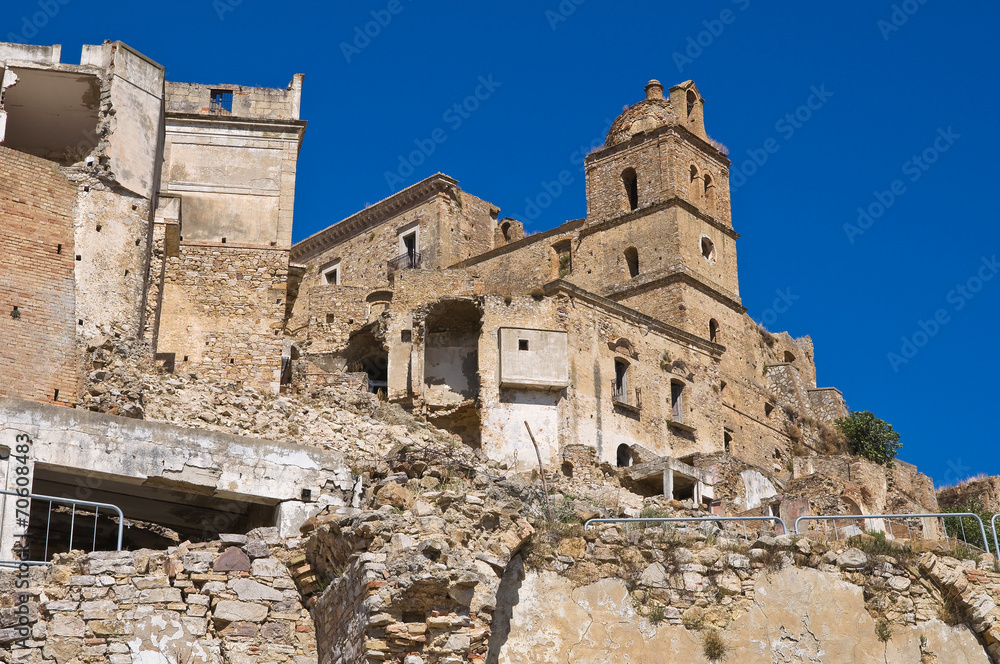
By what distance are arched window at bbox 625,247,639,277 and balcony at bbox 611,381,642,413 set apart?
29.5 ft

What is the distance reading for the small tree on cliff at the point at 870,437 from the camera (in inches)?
1674

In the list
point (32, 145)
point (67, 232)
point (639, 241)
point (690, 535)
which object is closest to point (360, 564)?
point (690, 535)

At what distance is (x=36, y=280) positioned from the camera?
22609mm

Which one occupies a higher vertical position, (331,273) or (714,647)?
(331,273)

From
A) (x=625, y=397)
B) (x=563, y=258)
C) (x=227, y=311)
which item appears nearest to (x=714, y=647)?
(x=227, y=311)

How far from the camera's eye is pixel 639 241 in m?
42.7

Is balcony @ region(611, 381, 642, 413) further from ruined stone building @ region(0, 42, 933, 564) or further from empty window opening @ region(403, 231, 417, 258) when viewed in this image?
empty window opening @ region(403, 231, 417, 258)

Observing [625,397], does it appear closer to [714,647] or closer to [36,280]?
[36,280]

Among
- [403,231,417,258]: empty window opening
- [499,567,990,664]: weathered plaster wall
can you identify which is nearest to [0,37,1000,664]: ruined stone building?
[499,567,990,664]: weathered plaster wall

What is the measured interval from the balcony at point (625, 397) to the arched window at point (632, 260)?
9.00 m

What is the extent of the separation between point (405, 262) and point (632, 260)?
8.95 m

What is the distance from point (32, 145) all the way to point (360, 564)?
17091mm

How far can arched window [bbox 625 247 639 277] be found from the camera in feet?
140

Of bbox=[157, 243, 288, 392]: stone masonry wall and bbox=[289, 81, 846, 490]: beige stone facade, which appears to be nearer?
bbox=[157, 243, 288, 392]: stone masonry wall
